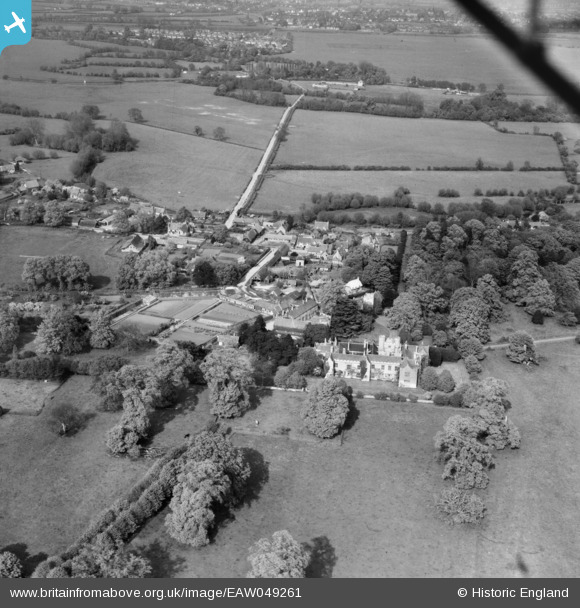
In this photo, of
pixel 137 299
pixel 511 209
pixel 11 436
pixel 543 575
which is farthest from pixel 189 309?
pixel 511 209

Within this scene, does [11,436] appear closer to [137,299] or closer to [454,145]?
[137,299]

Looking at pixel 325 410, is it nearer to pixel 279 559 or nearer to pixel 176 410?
pixel 176 410

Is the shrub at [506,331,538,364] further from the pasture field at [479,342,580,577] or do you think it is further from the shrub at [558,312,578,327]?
the shrub at [558,312,578,327]

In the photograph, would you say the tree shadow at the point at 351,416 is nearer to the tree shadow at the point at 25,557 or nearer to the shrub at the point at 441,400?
the shrub at the point at 441,400

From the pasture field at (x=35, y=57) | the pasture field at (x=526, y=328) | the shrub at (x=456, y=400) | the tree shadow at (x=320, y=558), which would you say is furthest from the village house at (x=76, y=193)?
the pasture field at (x=35, y=57)

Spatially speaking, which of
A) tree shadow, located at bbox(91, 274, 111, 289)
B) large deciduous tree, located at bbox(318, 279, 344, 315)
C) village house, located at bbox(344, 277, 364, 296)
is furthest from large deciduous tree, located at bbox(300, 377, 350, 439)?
tree shadow, located at bbox(91, 274, 111, 289)

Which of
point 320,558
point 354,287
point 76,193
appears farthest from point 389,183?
point 320,558
